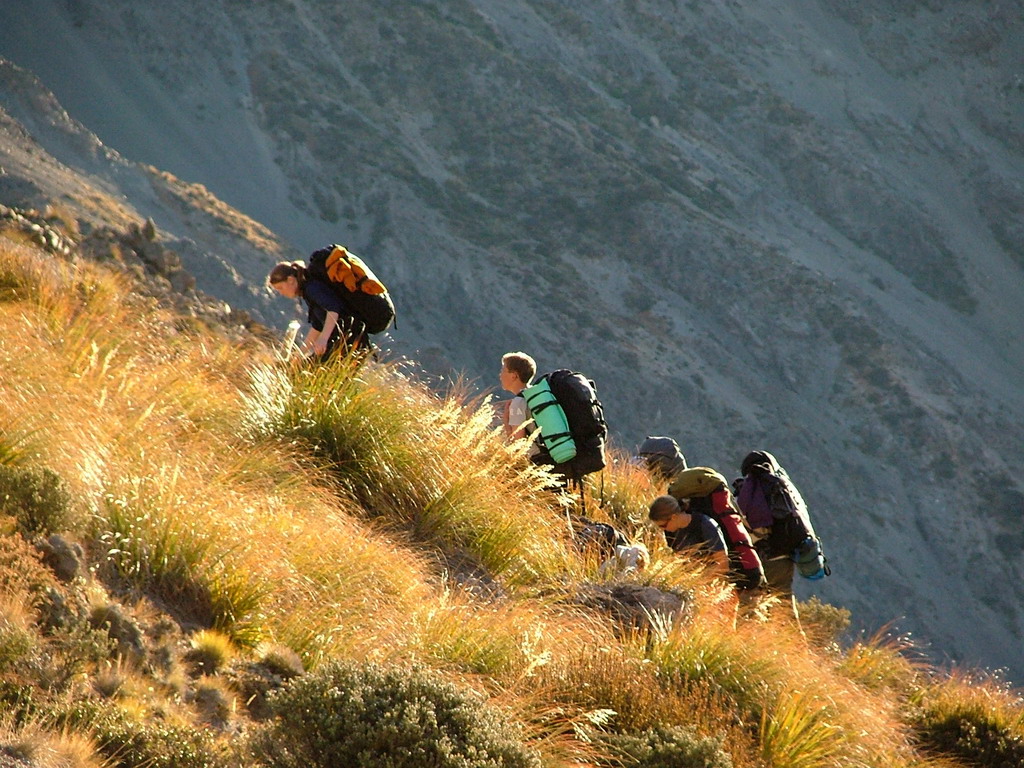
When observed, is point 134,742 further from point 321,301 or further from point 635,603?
point 321,301

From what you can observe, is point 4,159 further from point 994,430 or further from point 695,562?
point 994,430

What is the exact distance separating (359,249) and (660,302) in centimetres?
2338

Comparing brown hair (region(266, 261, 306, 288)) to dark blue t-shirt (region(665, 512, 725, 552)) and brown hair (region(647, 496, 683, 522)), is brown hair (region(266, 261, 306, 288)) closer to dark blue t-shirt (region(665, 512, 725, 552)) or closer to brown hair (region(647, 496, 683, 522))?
brown hair (region(647, 496, 683, 522))

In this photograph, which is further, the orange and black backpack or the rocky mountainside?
the rocky mountainside

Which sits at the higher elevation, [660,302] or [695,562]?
[695,562]

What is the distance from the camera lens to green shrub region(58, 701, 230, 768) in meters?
3.10

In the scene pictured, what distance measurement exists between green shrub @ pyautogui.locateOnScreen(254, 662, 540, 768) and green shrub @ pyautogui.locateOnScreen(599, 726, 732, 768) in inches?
26.1

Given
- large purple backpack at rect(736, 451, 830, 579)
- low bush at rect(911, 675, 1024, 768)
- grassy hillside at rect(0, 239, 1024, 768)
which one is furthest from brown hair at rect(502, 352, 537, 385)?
low bush at rect(911, 675, 1024, 768)

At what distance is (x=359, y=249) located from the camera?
249 ft

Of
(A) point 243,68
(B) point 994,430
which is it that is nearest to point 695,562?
(B) point 994,430

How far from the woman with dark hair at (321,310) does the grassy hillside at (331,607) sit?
361mm

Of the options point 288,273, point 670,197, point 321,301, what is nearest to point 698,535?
point 321,301

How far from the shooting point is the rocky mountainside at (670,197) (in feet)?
211

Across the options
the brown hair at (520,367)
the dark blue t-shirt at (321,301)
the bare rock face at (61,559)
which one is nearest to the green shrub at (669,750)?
the bare rock face at (61,559)
